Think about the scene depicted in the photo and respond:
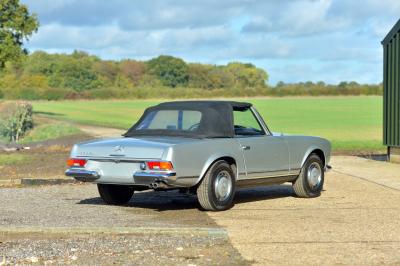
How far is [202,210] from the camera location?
11.6m

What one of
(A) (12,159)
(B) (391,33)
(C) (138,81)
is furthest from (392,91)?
(C) (138,81)

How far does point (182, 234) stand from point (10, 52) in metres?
47.8

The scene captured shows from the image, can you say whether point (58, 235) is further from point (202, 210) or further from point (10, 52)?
point (10, 52)

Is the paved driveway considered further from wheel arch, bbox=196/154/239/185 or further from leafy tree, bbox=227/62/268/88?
leafy tree, bbox=227/62/268/88

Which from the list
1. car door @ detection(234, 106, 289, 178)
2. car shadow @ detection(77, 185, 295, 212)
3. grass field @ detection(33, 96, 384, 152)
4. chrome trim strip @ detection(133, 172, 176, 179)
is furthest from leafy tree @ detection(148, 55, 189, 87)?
chrome trim strip @ detection(133, 172, 176, 179)

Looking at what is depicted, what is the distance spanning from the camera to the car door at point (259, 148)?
12.0 metres

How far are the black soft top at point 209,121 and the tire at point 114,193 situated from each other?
824mm

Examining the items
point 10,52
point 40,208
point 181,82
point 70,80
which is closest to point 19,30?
point 10,52

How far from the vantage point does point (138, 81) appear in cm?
14438

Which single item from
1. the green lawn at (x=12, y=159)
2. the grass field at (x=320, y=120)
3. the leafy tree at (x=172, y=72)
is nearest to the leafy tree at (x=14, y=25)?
the grass field at (x=320, y=120)

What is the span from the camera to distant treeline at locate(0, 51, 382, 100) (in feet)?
355

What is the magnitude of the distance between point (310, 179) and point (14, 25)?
4578 cm

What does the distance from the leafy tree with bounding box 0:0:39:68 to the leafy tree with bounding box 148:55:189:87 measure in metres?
85.9

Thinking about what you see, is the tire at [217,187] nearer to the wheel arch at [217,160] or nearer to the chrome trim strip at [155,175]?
the wheel arch at [217,160]
